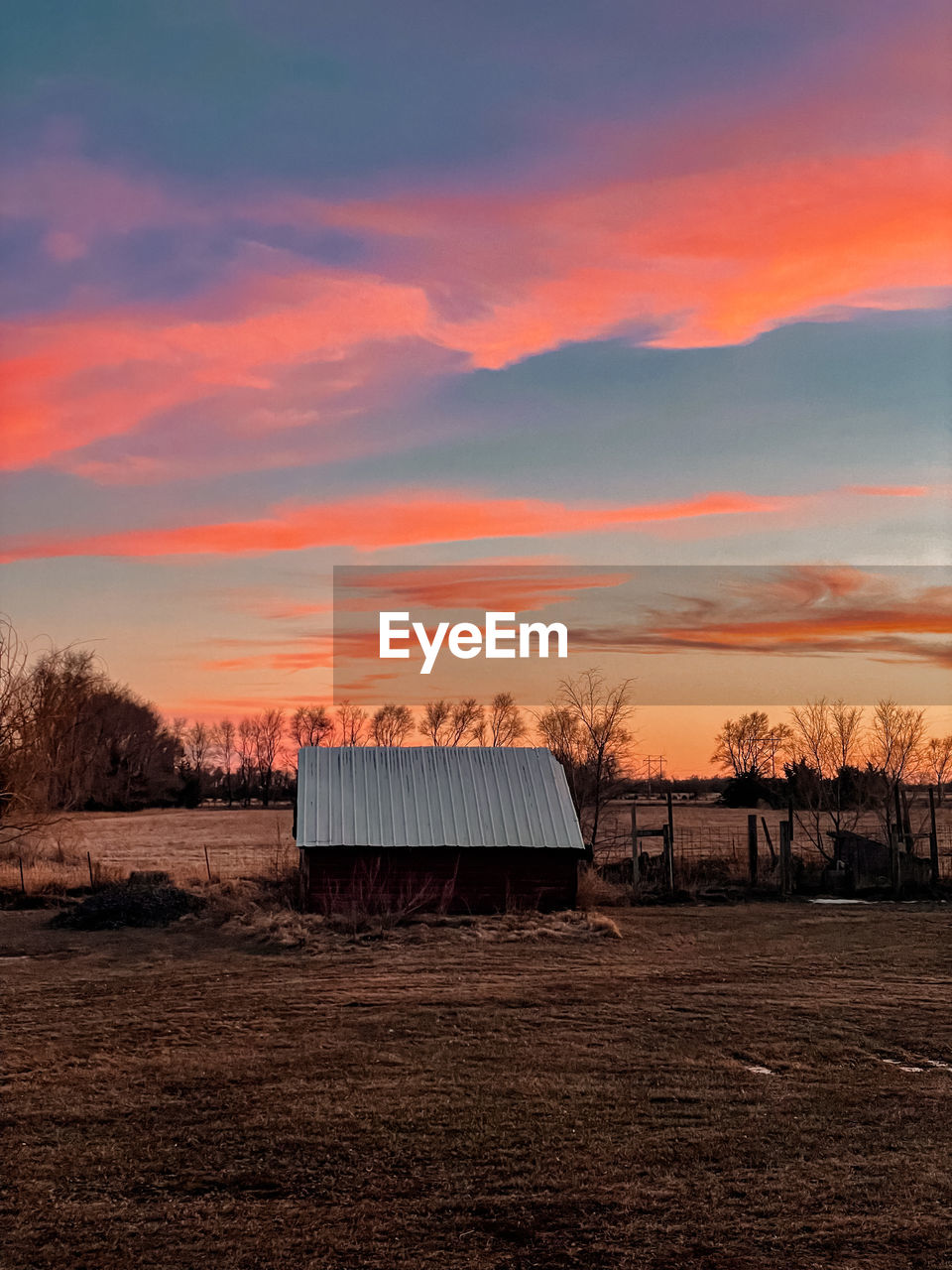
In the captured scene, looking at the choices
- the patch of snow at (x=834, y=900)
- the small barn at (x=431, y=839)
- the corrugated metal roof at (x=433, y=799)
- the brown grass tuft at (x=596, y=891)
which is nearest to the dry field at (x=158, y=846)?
the corrugated metal roof at (x=433, y=799)

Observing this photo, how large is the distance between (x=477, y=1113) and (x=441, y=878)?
45.7 ft

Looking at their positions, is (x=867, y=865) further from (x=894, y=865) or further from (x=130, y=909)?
(x=130, y=909)

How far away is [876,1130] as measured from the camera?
34.0 feet

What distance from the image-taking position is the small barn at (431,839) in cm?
2445

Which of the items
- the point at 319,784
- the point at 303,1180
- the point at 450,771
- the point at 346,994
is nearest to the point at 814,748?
the point at 450,771

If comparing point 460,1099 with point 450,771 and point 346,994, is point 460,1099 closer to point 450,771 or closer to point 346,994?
point 346,994

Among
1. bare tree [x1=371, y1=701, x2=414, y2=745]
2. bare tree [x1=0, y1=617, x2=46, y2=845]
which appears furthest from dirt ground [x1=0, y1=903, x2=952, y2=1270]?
bare tree [x1=371, y1=701, x2=414, y2=745]

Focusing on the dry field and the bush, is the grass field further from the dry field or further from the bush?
the bush

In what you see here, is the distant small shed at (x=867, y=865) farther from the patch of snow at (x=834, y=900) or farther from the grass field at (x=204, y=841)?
the grass field at (x=204, y=841)

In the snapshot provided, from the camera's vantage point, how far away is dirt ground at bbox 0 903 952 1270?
8.05 metres

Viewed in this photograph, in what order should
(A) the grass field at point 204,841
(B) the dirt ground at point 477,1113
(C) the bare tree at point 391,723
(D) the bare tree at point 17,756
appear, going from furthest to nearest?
(C) the bare tree at point 391,723 → (A) the grass field at point 204,841 → (D) the bare tree at point 17,756 → (B) the dirt ground at point 477,1113

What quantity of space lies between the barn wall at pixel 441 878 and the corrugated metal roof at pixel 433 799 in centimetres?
28

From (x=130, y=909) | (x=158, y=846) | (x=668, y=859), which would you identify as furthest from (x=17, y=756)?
(x=158, y=846)

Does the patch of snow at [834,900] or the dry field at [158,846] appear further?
the dry field at [158,846]
